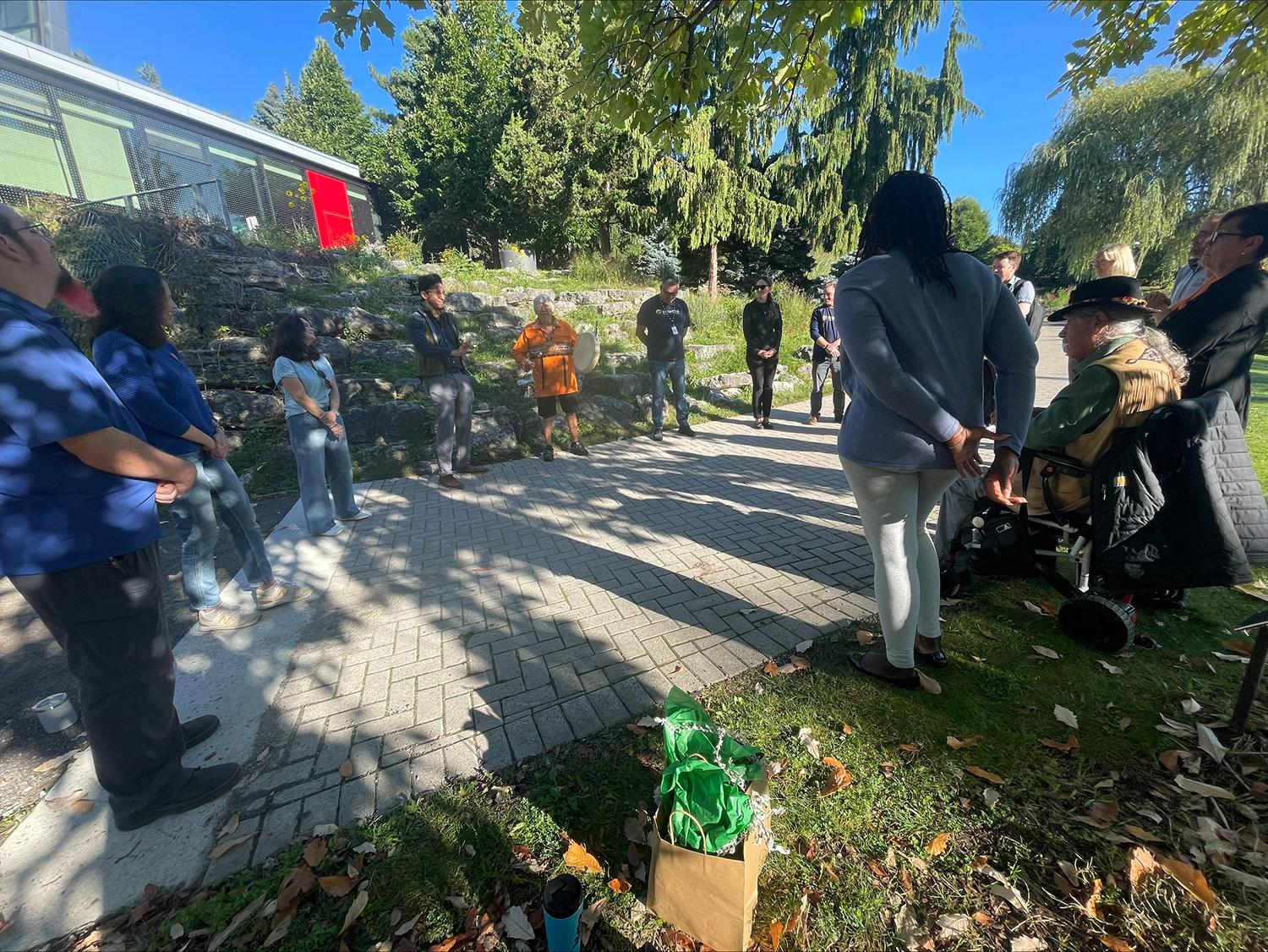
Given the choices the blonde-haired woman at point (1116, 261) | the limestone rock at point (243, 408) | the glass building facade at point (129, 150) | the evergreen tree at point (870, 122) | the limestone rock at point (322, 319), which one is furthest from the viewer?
the evergreen tree at point (870, 122)

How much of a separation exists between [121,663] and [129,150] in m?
18.2

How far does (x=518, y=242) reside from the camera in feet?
63.8

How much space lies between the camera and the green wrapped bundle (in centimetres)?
147

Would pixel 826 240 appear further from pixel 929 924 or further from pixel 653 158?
pixel 929 924

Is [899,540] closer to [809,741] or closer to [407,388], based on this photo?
[809,741]

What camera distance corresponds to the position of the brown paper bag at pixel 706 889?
4.71ft

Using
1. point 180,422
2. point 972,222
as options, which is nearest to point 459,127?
point 180,422

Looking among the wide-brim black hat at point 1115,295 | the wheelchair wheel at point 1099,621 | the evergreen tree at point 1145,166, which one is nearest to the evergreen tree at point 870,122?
the evergreen tree at point 1145,166

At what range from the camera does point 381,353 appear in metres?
9.12

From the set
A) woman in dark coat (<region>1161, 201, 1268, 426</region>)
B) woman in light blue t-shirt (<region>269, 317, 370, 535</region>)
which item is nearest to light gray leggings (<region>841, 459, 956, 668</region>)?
woman in dark coat (<region>1161, 201, 1268, 426</region>)

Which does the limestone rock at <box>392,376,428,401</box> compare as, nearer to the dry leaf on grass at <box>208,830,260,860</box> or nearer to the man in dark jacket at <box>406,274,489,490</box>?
the man in dark jacket at <box>406,274,489,490</box>

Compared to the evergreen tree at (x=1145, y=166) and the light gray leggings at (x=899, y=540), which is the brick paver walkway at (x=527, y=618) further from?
the evergreen tree at (x=1145, y=166)

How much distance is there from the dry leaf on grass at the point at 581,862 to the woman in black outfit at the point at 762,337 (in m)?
7.22

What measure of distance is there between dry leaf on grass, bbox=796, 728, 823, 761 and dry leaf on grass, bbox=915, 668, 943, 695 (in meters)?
0.66
